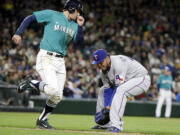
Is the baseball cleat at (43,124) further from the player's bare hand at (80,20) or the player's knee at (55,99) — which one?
the player's bare hand at (80,20)

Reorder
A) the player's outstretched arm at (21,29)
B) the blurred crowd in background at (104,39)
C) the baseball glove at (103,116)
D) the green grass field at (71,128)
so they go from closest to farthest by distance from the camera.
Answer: the green grass field at (71,128), the player's outstretched arm at (21,29), the baseball glove at (103,116), the blurred crowd in background at (104,39)

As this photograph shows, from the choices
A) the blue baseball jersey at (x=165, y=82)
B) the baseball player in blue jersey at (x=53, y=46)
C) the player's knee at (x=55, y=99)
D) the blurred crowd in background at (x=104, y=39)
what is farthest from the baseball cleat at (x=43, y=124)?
the blue baseball jersey at (x=165, y=82)

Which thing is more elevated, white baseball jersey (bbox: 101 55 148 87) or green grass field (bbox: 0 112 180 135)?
white baseball jersey (bbox: 101 55 148 87)

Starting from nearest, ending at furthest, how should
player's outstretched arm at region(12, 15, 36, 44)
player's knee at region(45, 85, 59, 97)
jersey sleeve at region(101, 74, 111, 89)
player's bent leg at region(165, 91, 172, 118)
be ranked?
player's outstretched arm at region(12, 15, 36, 44) → player's knee at region(45, 85, 59, 97) → jersey sleeve at region(101, 74, 111, 89) → player's bent leg at region(165, 91, 172, 118)

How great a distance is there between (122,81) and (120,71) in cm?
19

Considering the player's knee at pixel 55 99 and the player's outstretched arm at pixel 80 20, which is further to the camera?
the player's outstretched arm at pixel 80 20

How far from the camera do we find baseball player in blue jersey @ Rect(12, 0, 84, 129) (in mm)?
7500

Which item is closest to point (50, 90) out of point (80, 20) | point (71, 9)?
point (80, 20)

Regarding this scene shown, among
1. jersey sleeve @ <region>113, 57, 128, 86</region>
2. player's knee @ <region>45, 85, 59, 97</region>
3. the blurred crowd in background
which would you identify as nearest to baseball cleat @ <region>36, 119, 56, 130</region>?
player's knee @ <region>45, 85, 59, 97</region>

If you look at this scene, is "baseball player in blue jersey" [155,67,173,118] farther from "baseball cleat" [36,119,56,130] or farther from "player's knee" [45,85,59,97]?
"player's knee" [45,85,59,97]

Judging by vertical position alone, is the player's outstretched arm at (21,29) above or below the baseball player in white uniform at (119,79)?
above

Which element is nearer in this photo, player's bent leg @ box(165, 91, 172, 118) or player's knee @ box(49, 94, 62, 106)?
player's knee @ box(49, 94, 62, 106)

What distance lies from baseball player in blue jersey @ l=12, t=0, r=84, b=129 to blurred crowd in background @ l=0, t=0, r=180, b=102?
841cm

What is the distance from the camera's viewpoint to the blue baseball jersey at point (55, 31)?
7715 mm
